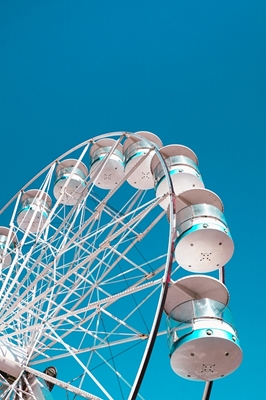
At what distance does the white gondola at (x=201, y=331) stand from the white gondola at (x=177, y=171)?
3267 millimetres

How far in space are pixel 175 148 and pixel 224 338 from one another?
226 inches

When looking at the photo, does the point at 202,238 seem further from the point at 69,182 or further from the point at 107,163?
the point at 69,182

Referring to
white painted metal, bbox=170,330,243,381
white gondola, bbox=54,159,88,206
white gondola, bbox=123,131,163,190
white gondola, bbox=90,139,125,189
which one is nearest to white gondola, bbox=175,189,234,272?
→ white painted metal, bbox=170,330,243,381

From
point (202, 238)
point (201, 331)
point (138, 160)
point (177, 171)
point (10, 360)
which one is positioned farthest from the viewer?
point (138, 160)

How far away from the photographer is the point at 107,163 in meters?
14.0

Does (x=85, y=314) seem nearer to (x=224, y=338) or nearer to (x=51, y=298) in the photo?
(x=51, y=298)

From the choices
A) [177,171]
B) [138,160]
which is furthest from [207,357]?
[138,160]

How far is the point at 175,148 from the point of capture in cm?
1202

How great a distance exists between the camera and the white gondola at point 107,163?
14.0 m

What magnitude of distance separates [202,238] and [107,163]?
570 cm

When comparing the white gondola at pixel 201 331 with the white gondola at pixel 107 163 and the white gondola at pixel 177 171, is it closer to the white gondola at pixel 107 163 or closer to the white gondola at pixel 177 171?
the white gondola at pixel 177 171

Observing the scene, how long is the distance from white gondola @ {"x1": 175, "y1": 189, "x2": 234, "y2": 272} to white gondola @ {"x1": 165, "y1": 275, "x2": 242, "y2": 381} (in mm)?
827

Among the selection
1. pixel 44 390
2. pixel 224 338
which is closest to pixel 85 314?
pixel 44 390

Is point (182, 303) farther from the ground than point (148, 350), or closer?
farther from the ground
